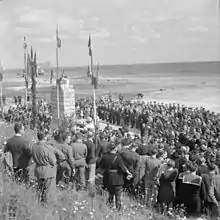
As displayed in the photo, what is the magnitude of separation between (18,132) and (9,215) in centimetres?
187

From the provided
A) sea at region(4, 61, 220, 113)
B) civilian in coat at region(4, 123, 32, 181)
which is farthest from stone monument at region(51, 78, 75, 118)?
civilian in coat at region(4, 123, 32, 181)

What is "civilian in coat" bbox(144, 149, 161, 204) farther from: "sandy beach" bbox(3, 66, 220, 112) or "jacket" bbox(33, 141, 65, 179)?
"sandy beach" bbox(3, 66, 220, 112)

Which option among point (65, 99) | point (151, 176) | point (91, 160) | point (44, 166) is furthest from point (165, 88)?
point (44, 166)

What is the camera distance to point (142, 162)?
6.79 m

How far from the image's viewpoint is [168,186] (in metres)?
6.28

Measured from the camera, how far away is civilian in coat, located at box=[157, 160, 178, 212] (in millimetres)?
6152

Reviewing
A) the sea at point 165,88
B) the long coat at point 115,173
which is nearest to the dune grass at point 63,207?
the long coat at point 115,173

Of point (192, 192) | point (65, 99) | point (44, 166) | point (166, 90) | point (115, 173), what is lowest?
point (166, 90)

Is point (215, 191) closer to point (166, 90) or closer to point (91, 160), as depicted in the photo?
point (91, 160)

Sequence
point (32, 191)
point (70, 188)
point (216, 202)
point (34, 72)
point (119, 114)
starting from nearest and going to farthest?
point (32, 191) < point (216, 202) < point (70, 188) < point (34, 72) < point (119, 114)

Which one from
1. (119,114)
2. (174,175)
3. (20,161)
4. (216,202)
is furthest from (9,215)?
(119,114)

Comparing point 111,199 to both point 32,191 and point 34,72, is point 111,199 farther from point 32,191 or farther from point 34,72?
point 34,72

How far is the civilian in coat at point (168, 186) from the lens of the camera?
6.15 meters

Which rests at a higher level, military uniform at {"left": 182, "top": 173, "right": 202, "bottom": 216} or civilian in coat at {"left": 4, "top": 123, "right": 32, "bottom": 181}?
civilian in coat at {"left": 4, "top": 123, "right": 32, "bottom": 181}
